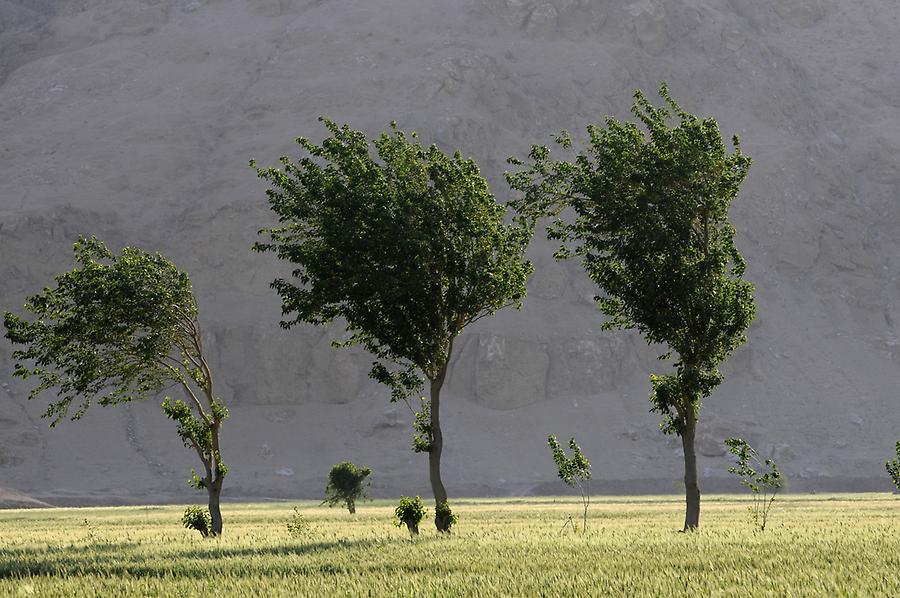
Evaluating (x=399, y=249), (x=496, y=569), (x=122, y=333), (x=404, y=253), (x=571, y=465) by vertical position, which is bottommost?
(x=496, y=569)

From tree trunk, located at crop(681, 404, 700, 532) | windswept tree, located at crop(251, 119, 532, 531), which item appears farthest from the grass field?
windswept tree, located at crop(251, 119, 532, 531)

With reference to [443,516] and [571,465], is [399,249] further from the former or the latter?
[571,465]

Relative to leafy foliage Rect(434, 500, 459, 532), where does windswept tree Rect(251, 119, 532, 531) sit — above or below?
above

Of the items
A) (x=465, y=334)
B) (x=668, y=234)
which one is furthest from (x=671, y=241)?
(x=465, y=334)

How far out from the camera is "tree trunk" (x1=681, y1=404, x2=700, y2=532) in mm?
30922

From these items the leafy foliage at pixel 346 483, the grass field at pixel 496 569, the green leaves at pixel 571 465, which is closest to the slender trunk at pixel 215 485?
the grass field at pixel 496 569

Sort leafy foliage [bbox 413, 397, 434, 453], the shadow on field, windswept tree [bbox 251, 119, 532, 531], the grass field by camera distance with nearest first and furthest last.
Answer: the grass field
the shadow on field
windswept tree [bbox 251, 119, 532, 531]
leafy foliage [bbox 413, 397, 434, 453]

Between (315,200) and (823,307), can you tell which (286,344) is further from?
(315,200)

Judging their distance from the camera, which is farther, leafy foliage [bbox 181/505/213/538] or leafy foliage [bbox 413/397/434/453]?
leafy foliage [bbox 181/505/213/538]

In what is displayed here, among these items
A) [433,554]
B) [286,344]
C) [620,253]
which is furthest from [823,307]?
[433,554]

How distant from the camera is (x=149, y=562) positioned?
72.1 feet

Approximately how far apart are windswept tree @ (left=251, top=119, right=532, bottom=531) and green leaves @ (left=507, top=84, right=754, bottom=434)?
222cm

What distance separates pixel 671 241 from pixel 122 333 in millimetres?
16493

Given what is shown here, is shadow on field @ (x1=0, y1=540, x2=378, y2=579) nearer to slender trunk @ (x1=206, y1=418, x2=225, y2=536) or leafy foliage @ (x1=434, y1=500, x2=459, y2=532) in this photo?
leafy foliage @ (x1=434, y1=500, x2=459, y2=532)
